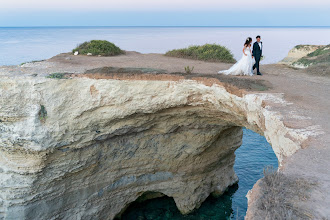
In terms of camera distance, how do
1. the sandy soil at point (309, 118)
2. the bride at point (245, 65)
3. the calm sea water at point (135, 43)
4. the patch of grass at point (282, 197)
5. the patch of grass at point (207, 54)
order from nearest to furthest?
the patch of grass at point (282, 197), the sandy soil at point (309, 118), the bride at point (245, 65), the patch of grass at point (207, 54), the calm sea water at point (135, 43)

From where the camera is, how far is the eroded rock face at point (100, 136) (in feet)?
33.4

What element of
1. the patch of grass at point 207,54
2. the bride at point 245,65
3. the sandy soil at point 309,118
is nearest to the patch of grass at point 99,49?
the patch of grass at point 207,54

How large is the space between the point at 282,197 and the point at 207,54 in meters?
15.1

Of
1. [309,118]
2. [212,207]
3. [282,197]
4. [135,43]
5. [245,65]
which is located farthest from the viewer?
[135,43]

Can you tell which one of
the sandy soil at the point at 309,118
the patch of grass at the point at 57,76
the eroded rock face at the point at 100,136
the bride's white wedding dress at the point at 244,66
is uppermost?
the bride's white wedding dress at the point at 244,66

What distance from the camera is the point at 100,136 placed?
11328 mm

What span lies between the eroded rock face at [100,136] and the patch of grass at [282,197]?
3.22m

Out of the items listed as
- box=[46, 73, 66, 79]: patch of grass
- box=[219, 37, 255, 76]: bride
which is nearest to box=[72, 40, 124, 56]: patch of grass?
box=[46, 73, 66, 79]: patch of grass

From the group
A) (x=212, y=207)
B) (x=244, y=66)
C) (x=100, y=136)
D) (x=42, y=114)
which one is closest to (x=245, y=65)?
(x=244, y=66)

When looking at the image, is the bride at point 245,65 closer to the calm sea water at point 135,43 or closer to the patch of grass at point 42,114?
the patch of grass at point 42,114

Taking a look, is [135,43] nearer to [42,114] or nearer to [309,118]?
[42,114]

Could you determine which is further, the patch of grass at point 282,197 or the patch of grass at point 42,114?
the patch of grass at point 42,114

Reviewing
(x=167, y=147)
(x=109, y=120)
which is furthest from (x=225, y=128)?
(x=109, y=120)

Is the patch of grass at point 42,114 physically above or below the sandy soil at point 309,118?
below
